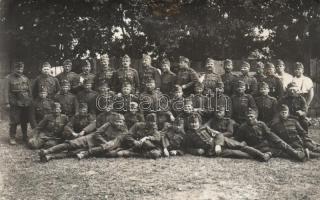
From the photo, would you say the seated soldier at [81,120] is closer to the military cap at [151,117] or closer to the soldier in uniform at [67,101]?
the soldier in uniform at [67,101]

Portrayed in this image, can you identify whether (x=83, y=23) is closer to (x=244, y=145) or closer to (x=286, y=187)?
(x=244, y=145)

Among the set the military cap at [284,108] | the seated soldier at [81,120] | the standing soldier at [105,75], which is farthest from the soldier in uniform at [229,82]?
the seated soldier at [81,120]

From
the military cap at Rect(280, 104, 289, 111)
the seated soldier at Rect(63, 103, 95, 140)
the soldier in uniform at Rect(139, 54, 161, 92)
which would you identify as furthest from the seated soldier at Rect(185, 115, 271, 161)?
the seated soldier at Rect(63, 103, 95, 140)

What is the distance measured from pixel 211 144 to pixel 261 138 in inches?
28.8

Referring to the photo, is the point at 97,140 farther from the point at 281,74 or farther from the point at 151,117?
the point at 281,74

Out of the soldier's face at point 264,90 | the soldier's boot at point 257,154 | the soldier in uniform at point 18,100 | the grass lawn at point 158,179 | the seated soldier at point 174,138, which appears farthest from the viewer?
the soldier in uniform at point 18,100

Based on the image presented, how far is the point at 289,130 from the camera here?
6586 mm

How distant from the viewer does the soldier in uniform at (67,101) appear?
722cm

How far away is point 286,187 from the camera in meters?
5.27

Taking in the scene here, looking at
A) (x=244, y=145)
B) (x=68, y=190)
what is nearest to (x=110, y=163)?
(x=68, y=190)

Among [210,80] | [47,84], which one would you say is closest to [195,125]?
[210,80]

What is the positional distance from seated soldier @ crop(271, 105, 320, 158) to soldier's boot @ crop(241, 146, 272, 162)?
0.46 meters

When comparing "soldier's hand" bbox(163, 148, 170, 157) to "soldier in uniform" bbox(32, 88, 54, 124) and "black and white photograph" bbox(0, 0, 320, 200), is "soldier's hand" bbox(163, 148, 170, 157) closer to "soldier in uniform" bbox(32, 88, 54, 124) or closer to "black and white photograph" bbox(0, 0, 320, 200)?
"black and white photograph" bbox(0, 0, 320, 200)

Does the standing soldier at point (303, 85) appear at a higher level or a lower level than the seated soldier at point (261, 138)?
higher
